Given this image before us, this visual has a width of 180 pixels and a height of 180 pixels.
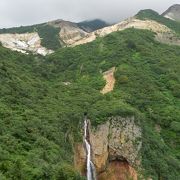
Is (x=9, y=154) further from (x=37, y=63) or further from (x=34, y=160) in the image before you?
(x=37, y=63)

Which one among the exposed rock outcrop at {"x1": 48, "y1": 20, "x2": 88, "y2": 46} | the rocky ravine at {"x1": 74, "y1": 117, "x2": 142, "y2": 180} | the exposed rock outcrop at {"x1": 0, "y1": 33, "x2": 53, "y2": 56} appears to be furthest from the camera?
the exposed rock outcrop at {"x1": 48, "y1": 20, "x2": 88, "y2": 46}

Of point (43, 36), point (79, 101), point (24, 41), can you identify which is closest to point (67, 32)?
point (43, 36)

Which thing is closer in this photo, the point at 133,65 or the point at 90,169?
the point at 90,169

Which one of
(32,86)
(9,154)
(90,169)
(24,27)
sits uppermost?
(24,27)

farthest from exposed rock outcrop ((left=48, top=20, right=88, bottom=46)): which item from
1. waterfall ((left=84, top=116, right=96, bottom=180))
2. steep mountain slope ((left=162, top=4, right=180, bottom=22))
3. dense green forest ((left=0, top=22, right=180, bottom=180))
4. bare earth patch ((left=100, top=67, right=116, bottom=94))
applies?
waterfall ((left=84, top=116, right=96, bottom=180))

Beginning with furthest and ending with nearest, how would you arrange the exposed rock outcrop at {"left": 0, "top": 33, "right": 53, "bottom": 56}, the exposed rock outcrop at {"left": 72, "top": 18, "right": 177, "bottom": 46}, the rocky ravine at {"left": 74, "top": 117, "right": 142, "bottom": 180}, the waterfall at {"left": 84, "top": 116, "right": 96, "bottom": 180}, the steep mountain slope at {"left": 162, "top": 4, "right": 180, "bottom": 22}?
the steep mountain slope at {"left": 162, "top": 4, "right": 180, "bottom": 22} → the exposed rock outcrop at {"left": 0, "top": 33, "right": 53, "bottom": 56} → the exposed rock outcrop at {"left": 72, "top": 18, "right": 177, "bottom": 46} → the rocky ravine at {"left": 74, "top": 117, "right": 142, "bottom": 180} → the waterfall at {"left": 84, "top": 116, "right": 96, "bottom": 180}

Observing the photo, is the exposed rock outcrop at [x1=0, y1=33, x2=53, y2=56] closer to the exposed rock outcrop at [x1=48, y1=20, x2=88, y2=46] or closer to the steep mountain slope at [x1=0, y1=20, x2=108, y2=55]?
the steep mountain slope at [x1=0, y1=20, x2=108, y2=55]

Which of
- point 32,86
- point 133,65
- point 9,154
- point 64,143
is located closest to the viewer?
point 9,154

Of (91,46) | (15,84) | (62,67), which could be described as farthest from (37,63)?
(15,84)
